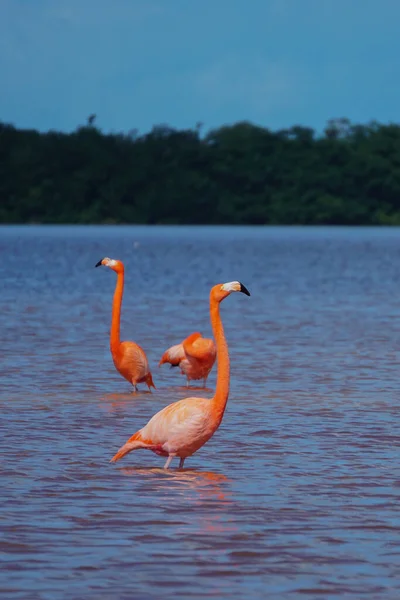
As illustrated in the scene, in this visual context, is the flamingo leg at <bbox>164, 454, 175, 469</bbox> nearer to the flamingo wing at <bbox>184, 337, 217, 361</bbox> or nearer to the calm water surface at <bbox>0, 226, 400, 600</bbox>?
the calm water surface at <bbox>0, 226, 400, 600</bbox>

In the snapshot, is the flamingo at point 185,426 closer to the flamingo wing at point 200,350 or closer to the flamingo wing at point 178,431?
the flamingo wing at point 178,431

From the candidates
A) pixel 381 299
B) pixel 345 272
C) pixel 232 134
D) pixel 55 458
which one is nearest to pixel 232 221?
pixel 232 134

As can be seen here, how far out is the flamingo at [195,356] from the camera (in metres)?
15.8

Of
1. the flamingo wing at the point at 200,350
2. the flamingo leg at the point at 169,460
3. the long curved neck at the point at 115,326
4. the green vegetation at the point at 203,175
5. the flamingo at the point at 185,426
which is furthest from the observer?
the green vegetation at the point at 203,175

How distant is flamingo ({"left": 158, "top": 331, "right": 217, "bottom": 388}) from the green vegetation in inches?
5336

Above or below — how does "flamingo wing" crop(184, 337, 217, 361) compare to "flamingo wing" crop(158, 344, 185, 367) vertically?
above

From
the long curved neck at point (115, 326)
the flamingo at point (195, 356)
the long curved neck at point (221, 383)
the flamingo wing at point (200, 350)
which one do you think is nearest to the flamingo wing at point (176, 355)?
the flamingo at point (195, 356)

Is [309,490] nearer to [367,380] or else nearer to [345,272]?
[367,380]

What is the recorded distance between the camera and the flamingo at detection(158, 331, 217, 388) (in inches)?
620

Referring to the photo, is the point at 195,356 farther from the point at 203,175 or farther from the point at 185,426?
the point at 203,175

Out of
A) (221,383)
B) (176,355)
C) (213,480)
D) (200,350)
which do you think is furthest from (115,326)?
(213,480)

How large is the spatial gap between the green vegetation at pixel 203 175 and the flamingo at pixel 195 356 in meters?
136

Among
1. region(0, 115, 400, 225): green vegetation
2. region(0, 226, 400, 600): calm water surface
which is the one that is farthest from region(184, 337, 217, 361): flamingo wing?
region(0, 115, 400, 225): green vegetation

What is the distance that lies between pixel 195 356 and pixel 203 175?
143773mm
